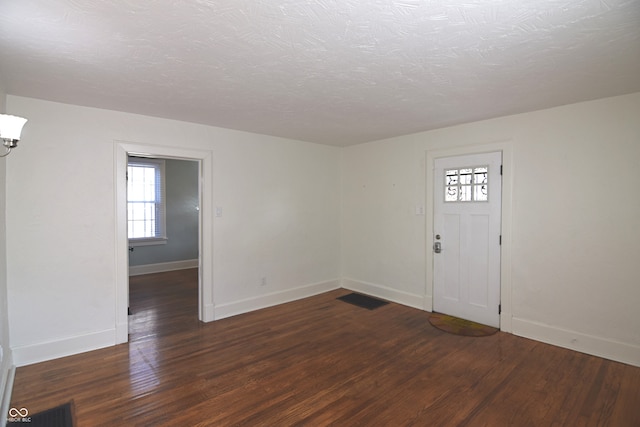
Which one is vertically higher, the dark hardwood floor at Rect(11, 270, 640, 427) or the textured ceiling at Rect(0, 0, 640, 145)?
the textured ceiling at Rect(0, 0, 640, 145)

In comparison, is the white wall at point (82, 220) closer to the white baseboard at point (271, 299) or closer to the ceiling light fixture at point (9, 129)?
the white baseboard at point (271, 299)

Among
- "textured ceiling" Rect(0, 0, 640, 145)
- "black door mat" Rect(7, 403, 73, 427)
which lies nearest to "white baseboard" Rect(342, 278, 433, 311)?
"textured ceiling" Rect(0, 0, 640, 145)

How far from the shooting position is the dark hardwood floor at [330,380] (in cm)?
224

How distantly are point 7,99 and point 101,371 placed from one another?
2510 mm

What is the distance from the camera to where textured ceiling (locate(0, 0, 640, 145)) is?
1.62 meters

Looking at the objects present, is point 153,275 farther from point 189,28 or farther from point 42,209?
point 189,28

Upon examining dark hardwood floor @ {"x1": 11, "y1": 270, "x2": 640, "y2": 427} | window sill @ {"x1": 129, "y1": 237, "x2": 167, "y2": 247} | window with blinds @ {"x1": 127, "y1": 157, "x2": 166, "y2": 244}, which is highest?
window with blinds @ {"x1": 127, "y1": 157, "x2": 166, "y2": 244}

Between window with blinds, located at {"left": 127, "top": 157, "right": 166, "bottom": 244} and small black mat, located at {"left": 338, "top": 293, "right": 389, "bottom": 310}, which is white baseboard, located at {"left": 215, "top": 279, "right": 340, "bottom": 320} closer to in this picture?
small black mat, located at {"left": 338, "top": 293, "right": 389, "bottom": 310}

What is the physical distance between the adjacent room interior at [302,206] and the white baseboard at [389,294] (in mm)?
53

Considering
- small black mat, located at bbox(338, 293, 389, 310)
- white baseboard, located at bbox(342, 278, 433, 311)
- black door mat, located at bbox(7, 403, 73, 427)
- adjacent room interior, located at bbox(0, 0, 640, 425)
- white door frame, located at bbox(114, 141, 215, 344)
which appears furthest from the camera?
small black mat, located at bbox(338, 293, 389, 310)

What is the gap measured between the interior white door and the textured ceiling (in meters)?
0.86

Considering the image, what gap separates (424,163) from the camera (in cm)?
439

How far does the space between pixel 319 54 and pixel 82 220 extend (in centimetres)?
283

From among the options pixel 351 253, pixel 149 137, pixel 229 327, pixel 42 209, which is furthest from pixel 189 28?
pixel 351 253
